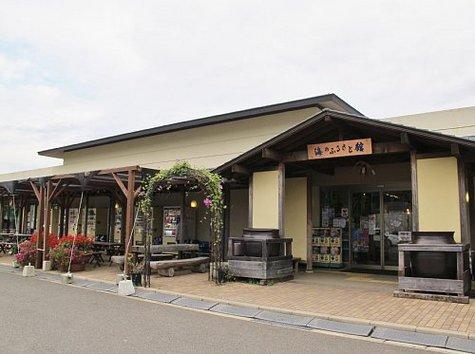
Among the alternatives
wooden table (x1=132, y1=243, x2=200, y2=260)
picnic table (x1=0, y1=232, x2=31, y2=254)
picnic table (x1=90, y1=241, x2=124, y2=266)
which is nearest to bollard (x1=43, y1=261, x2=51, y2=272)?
picnic table (x1=90, y1=241, x2=124, y2=266)

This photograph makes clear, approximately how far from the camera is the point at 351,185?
1322 cm

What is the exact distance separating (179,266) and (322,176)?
5.24m

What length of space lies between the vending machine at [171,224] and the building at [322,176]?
0.28 ft

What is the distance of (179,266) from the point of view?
1213cm

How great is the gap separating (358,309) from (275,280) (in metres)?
3.33

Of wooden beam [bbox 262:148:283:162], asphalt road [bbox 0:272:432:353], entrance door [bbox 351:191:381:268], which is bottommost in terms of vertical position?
asphalt road [bbox 0:272:432:353]

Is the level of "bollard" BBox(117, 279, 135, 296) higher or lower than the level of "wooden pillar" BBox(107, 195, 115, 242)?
lower

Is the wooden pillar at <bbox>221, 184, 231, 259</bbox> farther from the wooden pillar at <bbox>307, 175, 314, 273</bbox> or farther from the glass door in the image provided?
the glass door

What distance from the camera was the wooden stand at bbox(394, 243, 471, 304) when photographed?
805 centimetres

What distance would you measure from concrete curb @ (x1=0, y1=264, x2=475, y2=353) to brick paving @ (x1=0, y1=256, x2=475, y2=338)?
0.40 feet

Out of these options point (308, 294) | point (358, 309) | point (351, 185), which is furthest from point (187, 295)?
point (351, 185)

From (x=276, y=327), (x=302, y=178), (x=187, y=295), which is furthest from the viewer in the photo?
(x=302, y=178)

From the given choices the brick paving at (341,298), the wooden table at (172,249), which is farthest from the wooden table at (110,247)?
the brick paving at (341,298)

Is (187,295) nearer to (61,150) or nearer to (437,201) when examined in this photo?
(437,201)
